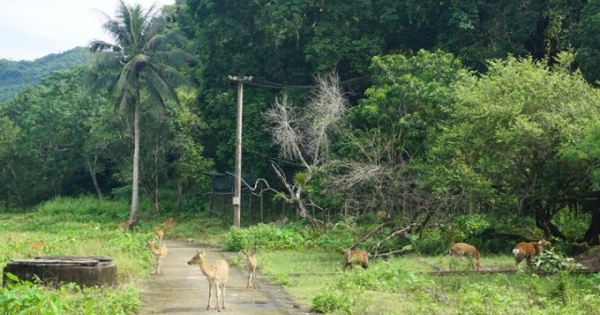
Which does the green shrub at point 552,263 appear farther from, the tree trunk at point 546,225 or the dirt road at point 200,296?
the dirt road at point 200,296

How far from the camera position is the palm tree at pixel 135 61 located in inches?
1486

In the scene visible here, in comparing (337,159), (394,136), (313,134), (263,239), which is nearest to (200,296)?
(263,239)

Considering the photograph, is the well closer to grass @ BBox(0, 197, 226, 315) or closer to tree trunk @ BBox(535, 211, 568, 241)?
grass @ BBox(0, 197, 226, 315)

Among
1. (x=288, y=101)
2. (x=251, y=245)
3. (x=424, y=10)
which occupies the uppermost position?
(x=424, y=10)

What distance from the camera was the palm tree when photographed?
37750 millimetres

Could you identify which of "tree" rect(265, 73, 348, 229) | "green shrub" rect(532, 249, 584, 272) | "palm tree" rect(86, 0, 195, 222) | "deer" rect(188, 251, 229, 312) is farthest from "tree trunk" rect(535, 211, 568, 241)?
"palm tree" rect(86, 0, 195, 222)

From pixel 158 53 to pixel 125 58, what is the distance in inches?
68.2

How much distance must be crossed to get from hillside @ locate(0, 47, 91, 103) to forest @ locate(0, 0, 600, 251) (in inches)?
1336

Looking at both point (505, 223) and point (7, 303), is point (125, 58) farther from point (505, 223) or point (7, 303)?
point (7, 303)

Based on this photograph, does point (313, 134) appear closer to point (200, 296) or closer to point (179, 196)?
point (200, 296)

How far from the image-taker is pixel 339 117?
28.8 metres

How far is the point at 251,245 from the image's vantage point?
25.6 m

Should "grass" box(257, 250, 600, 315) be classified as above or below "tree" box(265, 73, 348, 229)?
below

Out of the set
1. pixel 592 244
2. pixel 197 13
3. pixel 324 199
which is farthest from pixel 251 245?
pixel 197 13
